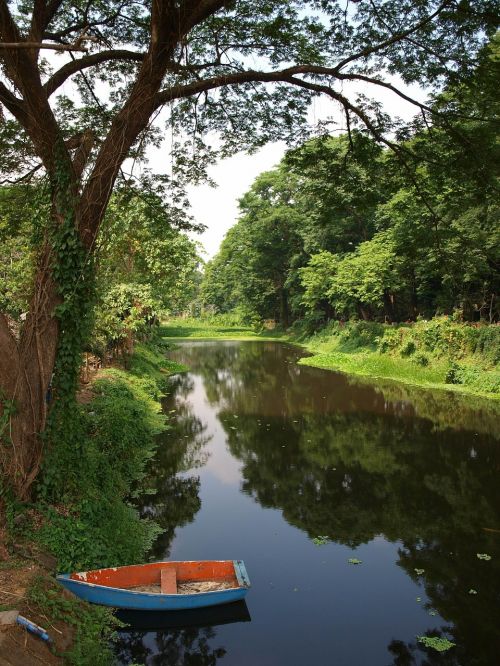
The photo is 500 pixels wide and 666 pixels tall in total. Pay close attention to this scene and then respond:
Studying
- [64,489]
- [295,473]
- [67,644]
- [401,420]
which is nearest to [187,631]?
[67,644]

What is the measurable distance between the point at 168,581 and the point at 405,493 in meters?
5.86

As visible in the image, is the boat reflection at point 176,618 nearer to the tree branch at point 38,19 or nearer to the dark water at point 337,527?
the dark water at point 337,527

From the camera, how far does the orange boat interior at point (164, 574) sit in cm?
632

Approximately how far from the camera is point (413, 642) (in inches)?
243

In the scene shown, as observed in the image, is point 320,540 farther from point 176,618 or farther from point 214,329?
point 214,329

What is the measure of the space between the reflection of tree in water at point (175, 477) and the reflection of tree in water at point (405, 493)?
111 cm

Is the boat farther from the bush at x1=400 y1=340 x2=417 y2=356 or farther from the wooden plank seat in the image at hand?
the bush at x1=400 y1=340 x2=417 y2=356

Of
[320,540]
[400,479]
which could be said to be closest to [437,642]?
[320,540]

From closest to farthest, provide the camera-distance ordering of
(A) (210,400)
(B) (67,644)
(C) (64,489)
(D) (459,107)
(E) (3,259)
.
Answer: (B) (67,644), (C) (64,489), (D) (459,107), (E) (3,259), (A) (210,400)

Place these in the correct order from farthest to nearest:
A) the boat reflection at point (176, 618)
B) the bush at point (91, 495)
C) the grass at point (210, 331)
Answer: the grass at point (210, 331), the bush at point (91, 495), the boat reflection at point (176, 618)

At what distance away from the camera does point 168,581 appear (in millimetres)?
6469

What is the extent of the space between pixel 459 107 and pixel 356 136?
1.65 m

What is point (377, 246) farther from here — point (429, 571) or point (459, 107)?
point (429, 571)

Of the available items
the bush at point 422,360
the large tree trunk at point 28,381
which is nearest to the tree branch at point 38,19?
the large tree trunk at point 28,381
